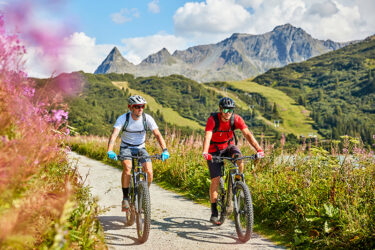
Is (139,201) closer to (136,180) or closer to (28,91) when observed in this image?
(136,180)

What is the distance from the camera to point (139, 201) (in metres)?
5.64

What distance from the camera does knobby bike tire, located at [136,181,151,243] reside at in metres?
5.25

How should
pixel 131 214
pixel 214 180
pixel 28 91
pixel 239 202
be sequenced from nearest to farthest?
pixel 28 91, pixel 239 202, pixel 131 214, pixel 214 180

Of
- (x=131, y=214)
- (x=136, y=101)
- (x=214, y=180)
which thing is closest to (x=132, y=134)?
(x=136, y=101)

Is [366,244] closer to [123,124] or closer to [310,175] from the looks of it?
[310,175]

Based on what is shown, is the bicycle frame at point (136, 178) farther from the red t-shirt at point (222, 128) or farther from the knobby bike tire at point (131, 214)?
the red t-shirt at point (222, 128)

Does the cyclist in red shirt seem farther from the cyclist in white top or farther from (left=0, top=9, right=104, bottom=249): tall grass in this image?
(left=0, top=9, right=104, bottom=249): tall grass

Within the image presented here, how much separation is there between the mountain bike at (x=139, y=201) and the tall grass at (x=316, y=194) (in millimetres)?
2479

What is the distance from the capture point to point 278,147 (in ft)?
33.0

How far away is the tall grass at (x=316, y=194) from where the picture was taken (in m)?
4.84

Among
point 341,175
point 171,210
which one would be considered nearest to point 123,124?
point 171,210

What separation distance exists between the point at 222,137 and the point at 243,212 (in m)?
1.58

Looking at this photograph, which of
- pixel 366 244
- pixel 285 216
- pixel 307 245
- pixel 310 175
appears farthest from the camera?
pixel 310 175

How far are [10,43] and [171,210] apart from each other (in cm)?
577
